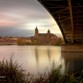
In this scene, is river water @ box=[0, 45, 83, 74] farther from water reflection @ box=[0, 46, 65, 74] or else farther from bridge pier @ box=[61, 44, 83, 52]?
bridge pier @ box=[61, 44, 83, 52]

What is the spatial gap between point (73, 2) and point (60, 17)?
7.98 metres

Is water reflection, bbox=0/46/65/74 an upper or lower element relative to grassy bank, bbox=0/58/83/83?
lower

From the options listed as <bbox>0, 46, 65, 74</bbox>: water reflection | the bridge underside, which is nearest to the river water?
<bbox>0, 46, 65, 74</bbox>: water reflection

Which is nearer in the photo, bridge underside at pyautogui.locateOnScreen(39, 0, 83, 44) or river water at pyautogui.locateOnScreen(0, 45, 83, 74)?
river water at pyautogui.locateOnScreen(0, 45, 83, 74)

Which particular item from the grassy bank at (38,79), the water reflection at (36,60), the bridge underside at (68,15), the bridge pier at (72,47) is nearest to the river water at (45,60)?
the water reflection at (36,60)

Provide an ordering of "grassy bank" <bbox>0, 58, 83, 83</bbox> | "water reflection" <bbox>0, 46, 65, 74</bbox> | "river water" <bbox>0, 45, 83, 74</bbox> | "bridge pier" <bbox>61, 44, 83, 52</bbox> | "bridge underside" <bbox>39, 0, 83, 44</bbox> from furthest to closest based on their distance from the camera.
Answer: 1. "bridge pier" <bbox>61, 44, 83, 52</bbox>
2. "bridge underside" <bbox>39, 0, 83, 44</bbox>
3. "water reflection" <bbox>0, 46, 65, 74</bbox>
4. "river water" <bbox>0, 45, 83, 74</bbox>
5. "grassy bank" <bbox>0, 58, 83, 83</bbox>

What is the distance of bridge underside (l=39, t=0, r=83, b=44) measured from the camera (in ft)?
82.8

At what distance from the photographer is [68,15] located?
105ft

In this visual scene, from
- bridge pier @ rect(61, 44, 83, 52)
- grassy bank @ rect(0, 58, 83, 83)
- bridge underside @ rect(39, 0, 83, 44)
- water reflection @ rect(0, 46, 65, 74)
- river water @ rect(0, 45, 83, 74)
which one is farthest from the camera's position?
bridge pier @ rect(61, 44, 83, 52)

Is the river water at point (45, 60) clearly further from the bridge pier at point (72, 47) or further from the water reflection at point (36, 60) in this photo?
the bridge pier at point (72, 47)

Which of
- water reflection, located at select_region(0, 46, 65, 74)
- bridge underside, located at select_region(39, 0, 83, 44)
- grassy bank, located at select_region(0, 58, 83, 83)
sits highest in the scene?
bridge underside, located at select_region(39, 0, 83, 44)

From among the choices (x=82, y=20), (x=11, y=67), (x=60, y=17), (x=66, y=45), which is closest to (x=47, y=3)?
(x=60, y=17)

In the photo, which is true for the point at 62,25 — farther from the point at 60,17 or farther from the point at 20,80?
the point at 20,80

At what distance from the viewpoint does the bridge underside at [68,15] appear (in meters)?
25.2
